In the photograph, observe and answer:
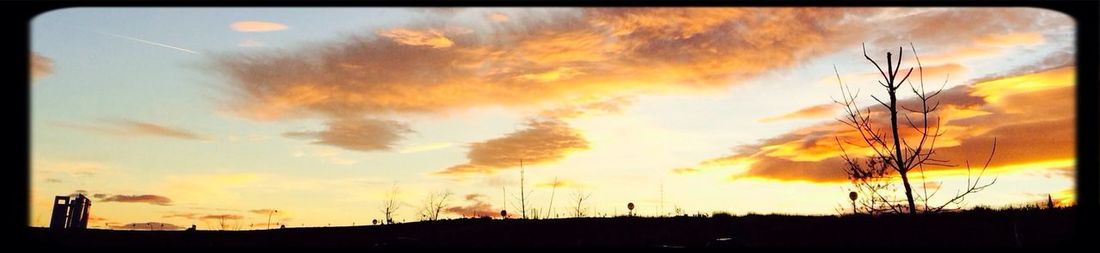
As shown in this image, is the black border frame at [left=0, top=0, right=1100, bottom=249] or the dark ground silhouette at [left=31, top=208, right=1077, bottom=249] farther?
the dark ground silhouette at [left=31, top=208, right=1077, bottom=249]

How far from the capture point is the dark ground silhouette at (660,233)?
1591 centimetres

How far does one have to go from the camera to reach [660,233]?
64.7 feet

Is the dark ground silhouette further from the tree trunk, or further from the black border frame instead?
the black border frame

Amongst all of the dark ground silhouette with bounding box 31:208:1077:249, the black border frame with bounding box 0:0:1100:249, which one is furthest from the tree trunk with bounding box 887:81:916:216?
the black border frame with bounding box 0:0:1100:249

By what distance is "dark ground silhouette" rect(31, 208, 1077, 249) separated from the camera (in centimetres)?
1591
